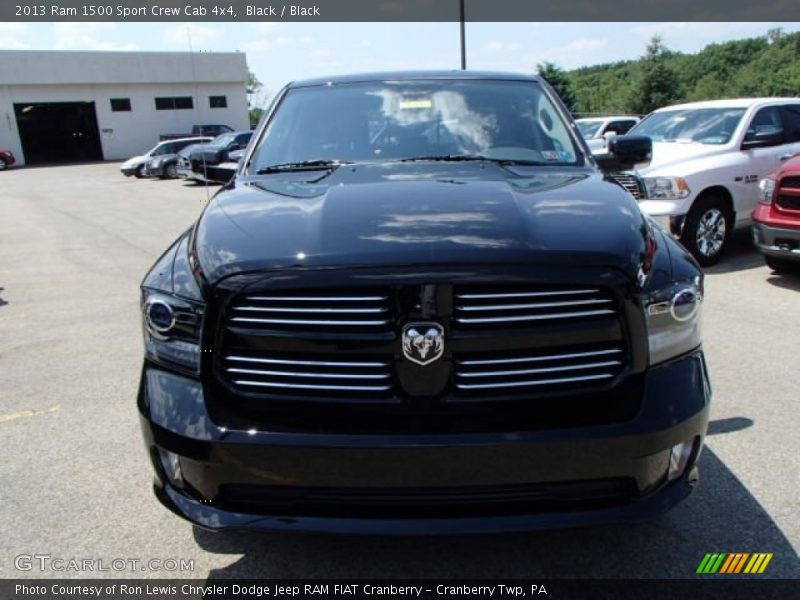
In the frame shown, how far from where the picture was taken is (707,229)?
307 inches

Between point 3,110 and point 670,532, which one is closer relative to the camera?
point 670,532

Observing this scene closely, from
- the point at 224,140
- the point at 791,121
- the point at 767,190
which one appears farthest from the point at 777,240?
the point at 224,140

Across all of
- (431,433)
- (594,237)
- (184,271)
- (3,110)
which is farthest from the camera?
(3,110)

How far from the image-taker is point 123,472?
340cm

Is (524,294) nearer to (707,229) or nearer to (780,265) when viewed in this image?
(780,265)

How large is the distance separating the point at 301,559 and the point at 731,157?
7283mm

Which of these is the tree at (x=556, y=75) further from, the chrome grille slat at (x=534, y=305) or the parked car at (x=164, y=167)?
the chrome grille slat at (x=534, y=305)

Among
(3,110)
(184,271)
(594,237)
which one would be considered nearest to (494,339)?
(594,237)

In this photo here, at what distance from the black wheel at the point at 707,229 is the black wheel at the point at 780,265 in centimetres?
63

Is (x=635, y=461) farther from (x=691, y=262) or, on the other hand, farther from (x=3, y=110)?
(x=3, y=110)

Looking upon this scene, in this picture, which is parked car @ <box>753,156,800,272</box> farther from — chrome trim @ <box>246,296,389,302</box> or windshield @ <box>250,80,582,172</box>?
chrome trim @ <box>246,296,389,302</box>

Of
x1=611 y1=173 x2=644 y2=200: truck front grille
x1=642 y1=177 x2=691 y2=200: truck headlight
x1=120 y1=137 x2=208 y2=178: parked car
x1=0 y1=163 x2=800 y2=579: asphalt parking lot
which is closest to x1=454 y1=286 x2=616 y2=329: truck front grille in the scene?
x1=0 y1=163 x2=800 y2=579: asphalt parking lot

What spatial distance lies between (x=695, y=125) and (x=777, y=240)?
261 cm

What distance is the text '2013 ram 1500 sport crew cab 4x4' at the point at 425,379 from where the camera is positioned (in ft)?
6.79
